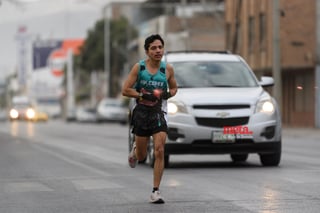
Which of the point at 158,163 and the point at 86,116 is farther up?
the point at 158,163

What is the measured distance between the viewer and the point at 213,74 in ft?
59.4

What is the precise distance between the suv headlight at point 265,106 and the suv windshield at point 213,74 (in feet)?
3.08

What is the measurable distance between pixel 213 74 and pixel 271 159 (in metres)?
1.87

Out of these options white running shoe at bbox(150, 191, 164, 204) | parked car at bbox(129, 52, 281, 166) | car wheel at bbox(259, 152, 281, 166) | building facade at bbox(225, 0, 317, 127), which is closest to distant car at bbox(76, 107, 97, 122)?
building facade at bbox(225, 0, 317, 127)

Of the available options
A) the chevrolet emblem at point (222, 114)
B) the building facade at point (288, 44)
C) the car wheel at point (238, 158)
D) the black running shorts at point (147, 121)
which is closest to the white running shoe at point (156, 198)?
the black running shorts at point (147, 121)

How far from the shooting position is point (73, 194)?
1272 cm

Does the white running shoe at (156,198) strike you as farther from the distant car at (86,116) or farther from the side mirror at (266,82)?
the distant car at (86,116)

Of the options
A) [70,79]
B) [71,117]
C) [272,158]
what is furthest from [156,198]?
[70,79]

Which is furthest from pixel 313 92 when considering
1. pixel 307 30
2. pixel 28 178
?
pixel 28 178

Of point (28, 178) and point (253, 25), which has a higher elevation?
point (253, 25)

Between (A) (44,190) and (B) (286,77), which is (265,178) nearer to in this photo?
(A) (44,190)

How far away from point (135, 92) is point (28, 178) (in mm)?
4195

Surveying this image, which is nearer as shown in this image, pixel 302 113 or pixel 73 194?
pixel 73 194

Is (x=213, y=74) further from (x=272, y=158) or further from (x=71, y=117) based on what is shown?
(x=71, y=117)
